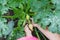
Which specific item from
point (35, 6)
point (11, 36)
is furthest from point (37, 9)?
point (11, 36)

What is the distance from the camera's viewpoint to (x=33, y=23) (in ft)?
7.26

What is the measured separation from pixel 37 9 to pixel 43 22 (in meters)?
0.13

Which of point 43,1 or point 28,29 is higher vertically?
point 43,1

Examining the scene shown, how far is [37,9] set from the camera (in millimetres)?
2176

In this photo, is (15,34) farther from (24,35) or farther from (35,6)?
(35,6)

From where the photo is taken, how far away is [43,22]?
2.11 m

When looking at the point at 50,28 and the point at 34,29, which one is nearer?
the point at 50,28

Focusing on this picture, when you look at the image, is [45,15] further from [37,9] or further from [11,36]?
[11,36]

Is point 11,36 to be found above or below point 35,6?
below

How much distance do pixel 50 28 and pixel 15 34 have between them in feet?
0.99

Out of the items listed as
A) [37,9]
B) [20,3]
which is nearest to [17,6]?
[20,3]

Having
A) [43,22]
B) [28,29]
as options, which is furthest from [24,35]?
[43,22]

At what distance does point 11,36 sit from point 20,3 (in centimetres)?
29

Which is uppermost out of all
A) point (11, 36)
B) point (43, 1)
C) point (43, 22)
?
point (43, 1)
